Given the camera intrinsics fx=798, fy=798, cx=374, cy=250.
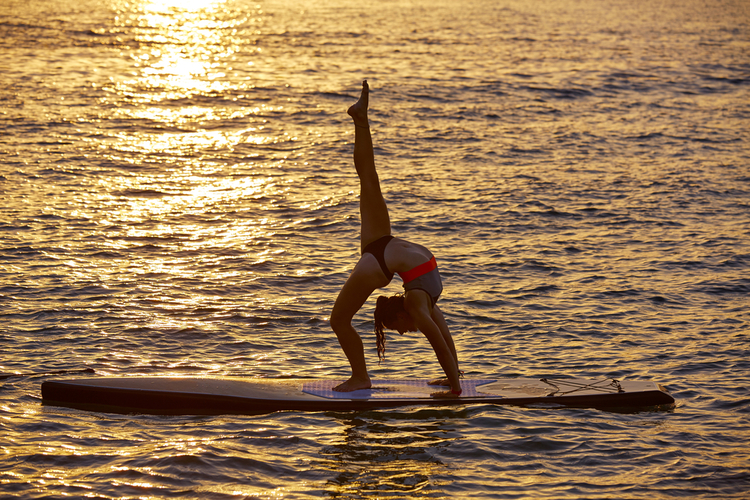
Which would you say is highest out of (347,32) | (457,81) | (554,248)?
(347,32)

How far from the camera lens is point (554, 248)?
14.5 metres

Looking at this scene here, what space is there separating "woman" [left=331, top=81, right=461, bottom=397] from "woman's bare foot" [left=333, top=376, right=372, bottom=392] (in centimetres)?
34

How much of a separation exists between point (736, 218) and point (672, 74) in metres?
18.0

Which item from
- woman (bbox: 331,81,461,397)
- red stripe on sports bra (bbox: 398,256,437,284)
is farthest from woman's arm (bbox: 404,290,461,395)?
red stripe on sports bra (bbox: 398,256,437,284)

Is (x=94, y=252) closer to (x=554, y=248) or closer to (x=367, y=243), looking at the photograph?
(x=367, y=243)

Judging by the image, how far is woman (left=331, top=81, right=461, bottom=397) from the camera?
26.1 feet

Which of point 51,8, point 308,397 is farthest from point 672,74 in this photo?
point 51,8

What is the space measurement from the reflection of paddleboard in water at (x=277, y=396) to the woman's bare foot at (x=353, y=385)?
0.19 ft

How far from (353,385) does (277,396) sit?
80 centimetres

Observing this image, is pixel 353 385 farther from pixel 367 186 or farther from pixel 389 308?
pixel 367 186

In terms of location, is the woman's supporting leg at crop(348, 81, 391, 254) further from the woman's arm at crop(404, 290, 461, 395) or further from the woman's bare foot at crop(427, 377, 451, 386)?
the woman's bare foot at crop(427, 377, 451, 386)

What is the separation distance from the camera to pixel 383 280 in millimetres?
8008

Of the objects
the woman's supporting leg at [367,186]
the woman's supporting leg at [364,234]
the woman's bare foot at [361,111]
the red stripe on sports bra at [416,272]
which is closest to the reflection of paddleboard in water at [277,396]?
the woman's supporting leg at [364,234]

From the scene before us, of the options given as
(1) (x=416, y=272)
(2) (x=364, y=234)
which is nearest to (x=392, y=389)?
(1) (x=416, y=272)
